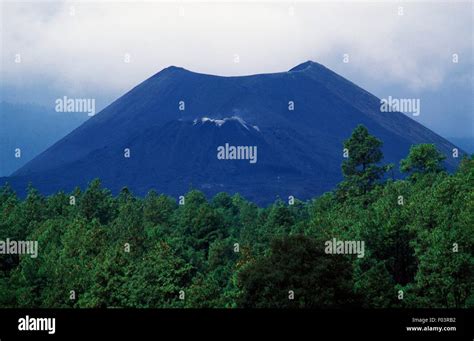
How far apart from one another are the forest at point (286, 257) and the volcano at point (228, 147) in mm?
85020

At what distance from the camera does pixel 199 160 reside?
173750 mm

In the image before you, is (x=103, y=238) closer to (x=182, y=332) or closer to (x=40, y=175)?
(x=182, y=332)

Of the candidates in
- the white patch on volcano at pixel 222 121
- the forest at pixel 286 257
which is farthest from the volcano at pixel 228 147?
the forest at pixel 286 257

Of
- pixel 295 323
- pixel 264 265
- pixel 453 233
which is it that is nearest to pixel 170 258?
pixel 264 265

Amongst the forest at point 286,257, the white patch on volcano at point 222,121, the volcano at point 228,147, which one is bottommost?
the forest at point 286,257

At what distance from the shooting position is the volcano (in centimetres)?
16300

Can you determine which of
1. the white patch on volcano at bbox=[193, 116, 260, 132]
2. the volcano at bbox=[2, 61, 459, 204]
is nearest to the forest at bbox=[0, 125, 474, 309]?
the volcano at bbox=[2, 61, 459, 204]

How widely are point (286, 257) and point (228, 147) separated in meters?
143

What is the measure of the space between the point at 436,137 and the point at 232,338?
151606 mm

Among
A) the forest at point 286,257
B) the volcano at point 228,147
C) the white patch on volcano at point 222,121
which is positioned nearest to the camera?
the forest at point 286,257

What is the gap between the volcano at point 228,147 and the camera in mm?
163000

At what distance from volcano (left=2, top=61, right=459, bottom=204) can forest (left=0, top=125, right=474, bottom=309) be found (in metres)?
85.0

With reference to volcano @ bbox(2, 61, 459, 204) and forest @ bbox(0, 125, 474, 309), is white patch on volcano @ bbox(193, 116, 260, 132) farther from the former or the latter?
forest @ bbox(0, 125, 474, 309)

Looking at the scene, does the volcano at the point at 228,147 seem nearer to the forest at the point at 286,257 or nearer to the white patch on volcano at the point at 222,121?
the white patch on volcano at the point at 222,121
